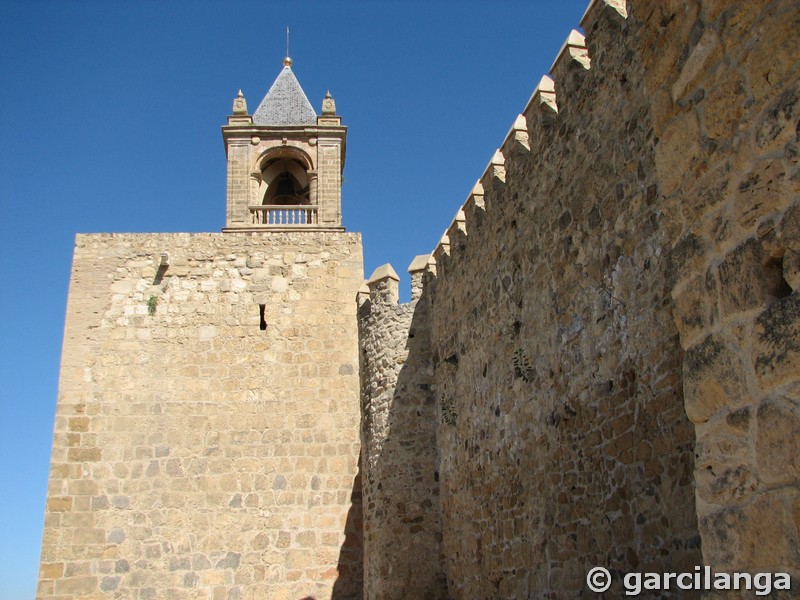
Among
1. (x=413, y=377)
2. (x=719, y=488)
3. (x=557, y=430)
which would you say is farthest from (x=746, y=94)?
(x=413, y=377)

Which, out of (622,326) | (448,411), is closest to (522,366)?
(622,326)

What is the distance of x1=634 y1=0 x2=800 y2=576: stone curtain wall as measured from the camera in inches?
89.1

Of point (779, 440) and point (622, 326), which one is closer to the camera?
point (779, 440)

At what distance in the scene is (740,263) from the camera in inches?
96.0

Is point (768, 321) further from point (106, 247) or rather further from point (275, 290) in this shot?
point (106, 247)

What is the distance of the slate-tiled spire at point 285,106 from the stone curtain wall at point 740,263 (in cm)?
1521

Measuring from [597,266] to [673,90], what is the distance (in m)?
3.54

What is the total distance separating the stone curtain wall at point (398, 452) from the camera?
10016 millimetres

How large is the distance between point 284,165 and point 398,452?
8.58 meters

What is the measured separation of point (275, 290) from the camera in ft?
43.4

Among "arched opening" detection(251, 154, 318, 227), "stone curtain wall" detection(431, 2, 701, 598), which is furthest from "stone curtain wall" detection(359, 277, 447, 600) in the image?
"arched opening" detection(251, 154, 318, 227)

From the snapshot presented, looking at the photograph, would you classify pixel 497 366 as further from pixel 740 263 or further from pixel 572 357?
pixel 740 263

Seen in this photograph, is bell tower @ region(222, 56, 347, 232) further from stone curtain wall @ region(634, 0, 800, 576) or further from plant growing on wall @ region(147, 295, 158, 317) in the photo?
stone curtain wall @ region(634, 0, 800, 576)

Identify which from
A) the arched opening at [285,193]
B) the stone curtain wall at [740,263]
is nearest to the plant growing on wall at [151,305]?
the arched opening at [285,193]
